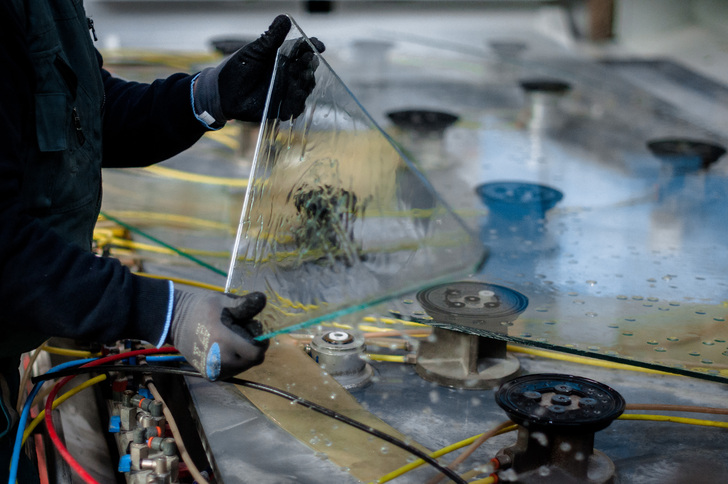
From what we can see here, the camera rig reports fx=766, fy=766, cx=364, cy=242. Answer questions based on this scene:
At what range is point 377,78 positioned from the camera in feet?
13.9

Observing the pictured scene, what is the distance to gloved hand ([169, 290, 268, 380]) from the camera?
1.08 m

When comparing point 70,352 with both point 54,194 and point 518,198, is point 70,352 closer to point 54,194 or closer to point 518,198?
point 54,194

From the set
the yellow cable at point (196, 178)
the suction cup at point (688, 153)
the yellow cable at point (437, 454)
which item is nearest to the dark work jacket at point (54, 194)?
Result: the yellow cable at point (437, 454)

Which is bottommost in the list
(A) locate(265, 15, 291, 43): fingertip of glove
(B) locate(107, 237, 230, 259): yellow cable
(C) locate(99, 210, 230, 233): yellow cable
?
(B) locate(107, 237, 230, 259): yellow cable

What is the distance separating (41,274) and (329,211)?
0.55m

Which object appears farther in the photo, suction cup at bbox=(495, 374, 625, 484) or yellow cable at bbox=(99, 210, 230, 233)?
yellow cable at bbox=(99, 210, 230, 233)

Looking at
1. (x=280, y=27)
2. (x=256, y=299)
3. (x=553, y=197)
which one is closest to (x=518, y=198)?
(x=553, y=197)

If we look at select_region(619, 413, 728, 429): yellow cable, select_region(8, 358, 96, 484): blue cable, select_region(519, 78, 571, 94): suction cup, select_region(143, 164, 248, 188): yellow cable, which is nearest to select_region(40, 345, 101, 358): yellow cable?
select_region(8, 358, 96, 484): blue cable

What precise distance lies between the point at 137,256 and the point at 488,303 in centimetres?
106

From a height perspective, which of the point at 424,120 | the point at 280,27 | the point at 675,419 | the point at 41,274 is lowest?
the point at 675,419

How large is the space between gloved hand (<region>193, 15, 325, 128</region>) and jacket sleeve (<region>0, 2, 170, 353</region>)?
0.40 m

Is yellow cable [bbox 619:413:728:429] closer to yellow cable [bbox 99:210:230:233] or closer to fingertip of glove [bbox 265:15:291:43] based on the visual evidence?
fingertip of glove [bbox 265:15:291:43]

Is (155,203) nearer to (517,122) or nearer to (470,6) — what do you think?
(517,122)

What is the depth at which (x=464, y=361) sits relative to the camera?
58.7 inches
